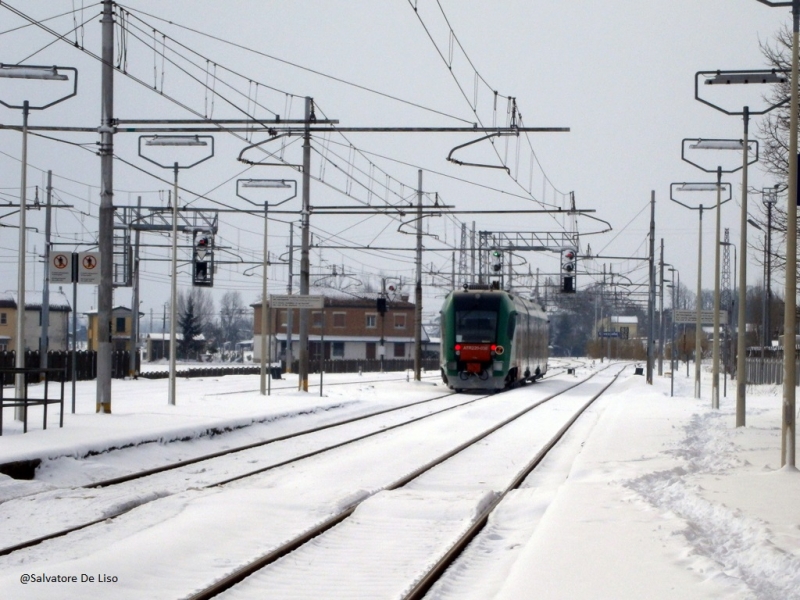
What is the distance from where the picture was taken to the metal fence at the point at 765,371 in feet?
139

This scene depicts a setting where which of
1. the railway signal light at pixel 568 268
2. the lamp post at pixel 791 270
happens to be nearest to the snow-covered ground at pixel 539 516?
the lamp post at pixel 791 270

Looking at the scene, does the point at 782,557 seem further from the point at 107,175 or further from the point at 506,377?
the point at 506,377

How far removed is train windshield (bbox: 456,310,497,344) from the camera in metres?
34.9

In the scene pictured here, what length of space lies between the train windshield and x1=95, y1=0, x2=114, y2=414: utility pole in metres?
17.6

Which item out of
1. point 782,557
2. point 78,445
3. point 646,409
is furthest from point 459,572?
point 646,409

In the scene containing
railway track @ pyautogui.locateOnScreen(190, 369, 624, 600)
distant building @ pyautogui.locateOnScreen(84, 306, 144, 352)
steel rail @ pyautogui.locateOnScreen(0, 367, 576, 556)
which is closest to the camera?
railway track @ pyautogui.locateOnScreen(190, 369, 624, 600)

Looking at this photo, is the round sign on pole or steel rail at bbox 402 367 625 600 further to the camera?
the round sign on pole

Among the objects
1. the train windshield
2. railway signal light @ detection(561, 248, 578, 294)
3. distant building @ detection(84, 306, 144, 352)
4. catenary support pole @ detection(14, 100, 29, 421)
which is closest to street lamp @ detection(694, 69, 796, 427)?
catenary support pole @ detection(14, 100, 29, 421)

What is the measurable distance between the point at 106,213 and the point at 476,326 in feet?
59.4

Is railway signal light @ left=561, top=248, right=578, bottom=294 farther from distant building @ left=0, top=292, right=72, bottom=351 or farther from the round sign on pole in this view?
distant building @ left=0, top=292, right=72, bottom=351

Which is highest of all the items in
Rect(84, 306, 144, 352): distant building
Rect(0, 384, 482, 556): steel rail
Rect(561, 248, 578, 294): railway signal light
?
Rect(561, 248, 578, 294): railway signal light

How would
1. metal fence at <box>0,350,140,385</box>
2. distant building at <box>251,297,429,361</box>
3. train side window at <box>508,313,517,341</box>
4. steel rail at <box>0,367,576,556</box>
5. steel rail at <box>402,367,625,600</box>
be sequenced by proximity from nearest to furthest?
steel rail at <box>402,367,625,600</box> → steel rail at <box>0,367,576,556</box> → train side window at <box>508,313,517,341</box> → metal fence at <box>0,350,140,385</box> → distant building at <box>251,297,429,361</box>

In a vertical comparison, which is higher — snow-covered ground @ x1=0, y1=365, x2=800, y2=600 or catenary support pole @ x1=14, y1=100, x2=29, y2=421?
catenary support pole @ x1=14, y1=100, x2=29, y2=421

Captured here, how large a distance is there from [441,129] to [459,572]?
41.4 feet
